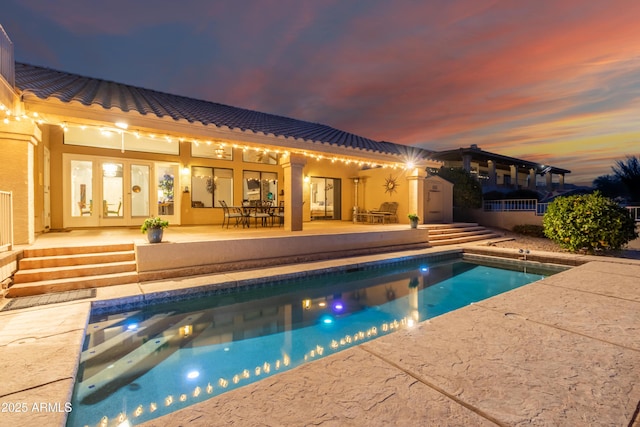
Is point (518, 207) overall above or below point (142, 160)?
below

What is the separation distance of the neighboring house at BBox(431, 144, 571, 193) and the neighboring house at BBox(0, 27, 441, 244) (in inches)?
359

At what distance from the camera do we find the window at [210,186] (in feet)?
34.6

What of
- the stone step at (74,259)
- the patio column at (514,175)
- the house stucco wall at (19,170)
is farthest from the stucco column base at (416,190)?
the patio column at (514,175)

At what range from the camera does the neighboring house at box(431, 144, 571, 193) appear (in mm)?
19500

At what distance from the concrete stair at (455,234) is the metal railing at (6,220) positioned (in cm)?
1009

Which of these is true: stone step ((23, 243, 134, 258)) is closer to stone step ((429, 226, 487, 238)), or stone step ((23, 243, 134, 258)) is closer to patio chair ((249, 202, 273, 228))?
patio chair ((249, 202, 273, 228))

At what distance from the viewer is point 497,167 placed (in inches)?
958

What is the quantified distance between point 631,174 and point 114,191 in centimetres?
2162

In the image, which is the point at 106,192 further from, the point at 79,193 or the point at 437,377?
the point at 437,377

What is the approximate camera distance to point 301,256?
282 inches

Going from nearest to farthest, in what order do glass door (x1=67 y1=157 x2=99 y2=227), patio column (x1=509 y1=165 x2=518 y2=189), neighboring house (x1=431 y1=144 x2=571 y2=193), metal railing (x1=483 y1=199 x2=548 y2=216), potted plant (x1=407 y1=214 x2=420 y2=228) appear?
glass door (x1=67 y1=157 x2=99 y2=227) < potted plant (x1=407 y1=214 x2=420 y2=228) < metal railing (x1=483 y1=199 x2=548 y2=216) < neighboring house (x1=431 y1=144 x2=571 y2=193) < patio column (x1=509 y1=165 x2=518 y2=189)

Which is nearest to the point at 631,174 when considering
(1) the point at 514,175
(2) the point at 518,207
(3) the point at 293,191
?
(2) the point at 518,207

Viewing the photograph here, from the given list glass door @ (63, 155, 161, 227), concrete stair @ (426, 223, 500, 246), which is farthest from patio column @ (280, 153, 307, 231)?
glass door @ (63, 155, 161, 227)

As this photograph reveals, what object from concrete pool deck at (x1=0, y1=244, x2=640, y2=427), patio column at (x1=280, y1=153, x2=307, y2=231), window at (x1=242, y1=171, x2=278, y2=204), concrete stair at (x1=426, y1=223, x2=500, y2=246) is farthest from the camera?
window at (x1=242, y1=171, x2=278, y2=204)
